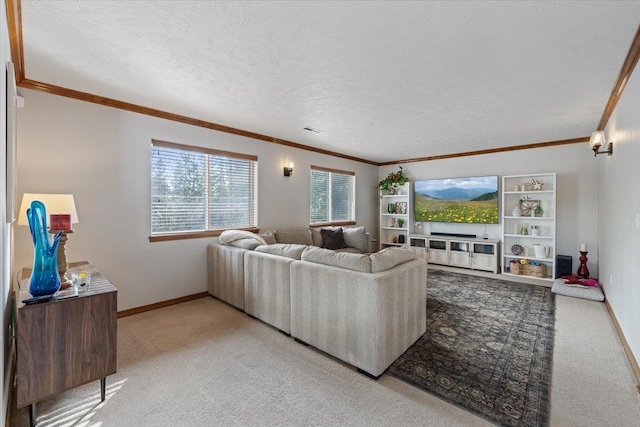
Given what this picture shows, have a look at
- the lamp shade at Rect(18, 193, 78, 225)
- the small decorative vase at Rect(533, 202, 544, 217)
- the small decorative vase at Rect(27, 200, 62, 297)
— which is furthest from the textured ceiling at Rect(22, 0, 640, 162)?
the small decorative vase at Rect(533, 202, 544, 217)

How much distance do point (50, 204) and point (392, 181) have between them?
6197 mm

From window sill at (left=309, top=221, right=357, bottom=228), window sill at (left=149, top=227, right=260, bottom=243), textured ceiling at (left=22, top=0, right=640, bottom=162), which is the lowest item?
window sill at (left=149, top=227, right=260, bottom=243)

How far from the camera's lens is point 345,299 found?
91.7 inches

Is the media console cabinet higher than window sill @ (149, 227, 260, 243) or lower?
lower

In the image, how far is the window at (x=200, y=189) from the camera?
3.72 m

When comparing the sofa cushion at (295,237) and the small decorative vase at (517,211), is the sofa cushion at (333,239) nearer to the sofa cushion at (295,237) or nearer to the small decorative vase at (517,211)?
the sofa cushion at (295,237)

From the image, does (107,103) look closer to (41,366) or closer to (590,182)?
(41,366)

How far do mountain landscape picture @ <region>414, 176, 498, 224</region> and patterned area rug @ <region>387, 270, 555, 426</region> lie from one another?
214 centimetres

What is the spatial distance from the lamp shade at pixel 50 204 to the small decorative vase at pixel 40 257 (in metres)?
0.67

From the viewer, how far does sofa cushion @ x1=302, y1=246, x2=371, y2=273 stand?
2.30 metres

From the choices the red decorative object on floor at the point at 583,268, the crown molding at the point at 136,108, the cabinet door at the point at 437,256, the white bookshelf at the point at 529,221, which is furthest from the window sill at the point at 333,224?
the red decorative object on floor at the point at 583,268

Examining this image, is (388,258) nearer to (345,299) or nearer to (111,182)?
(345,299)

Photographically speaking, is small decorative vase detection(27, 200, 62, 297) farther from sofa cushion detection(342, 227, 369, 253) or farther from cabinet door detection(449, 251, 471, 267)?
cabinet door detection(449, 251, 471, 267)

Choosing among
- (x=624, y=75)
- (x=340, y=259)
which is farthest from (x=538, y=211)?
(x=340, y=259)
